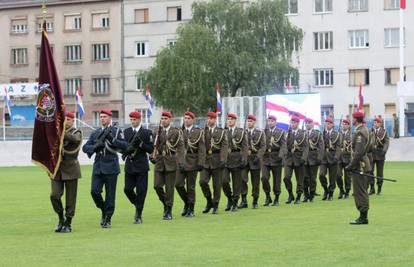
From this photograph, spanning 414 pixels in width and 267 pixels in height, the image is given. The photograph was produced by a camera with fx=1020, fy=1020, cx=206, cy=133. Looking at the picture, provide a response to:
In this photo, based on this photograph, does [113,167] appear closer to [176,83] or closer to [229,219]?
[229,219]

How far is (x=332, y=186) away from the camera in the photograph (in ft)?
84.8

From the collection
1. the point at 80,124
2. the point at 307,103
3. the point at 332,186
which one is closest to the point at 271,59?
the point at 80,124

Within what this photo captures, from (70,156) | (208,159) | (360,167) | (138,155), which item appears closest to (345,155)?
(208,159)

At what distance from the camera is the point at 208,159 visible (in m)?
21.2

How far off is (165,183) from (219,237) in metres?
4.24

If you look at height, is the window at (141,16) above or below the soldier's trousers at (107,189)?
above

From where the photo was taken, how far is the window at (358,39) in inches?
2923

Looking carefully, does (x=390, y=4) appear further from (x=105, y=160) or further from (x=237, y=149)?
(x=105, y=160)

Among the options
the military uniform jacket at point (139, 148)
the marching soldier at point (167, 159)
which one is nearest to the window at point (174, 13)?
the marching soldier at point (167, 159)

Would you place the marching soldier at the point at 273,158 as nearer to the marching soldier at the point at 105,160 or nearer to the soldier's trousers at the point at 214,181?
the soldier's trousers at the point at 214,181

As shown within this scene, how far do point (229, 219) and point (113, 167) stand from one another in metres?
2.82

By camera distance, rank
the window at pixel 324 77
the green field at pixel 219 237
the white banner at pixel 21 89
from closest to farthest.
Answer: the green field at pixel 219 237
the white banner at pixel 21 89
the window at pixel 324 77

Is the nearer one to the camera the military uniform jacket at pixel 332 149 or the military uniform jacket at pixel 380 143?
the military uniform jacket at pixel 332 149

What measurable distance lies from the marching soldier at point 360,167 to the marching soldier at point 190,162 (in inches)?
153
